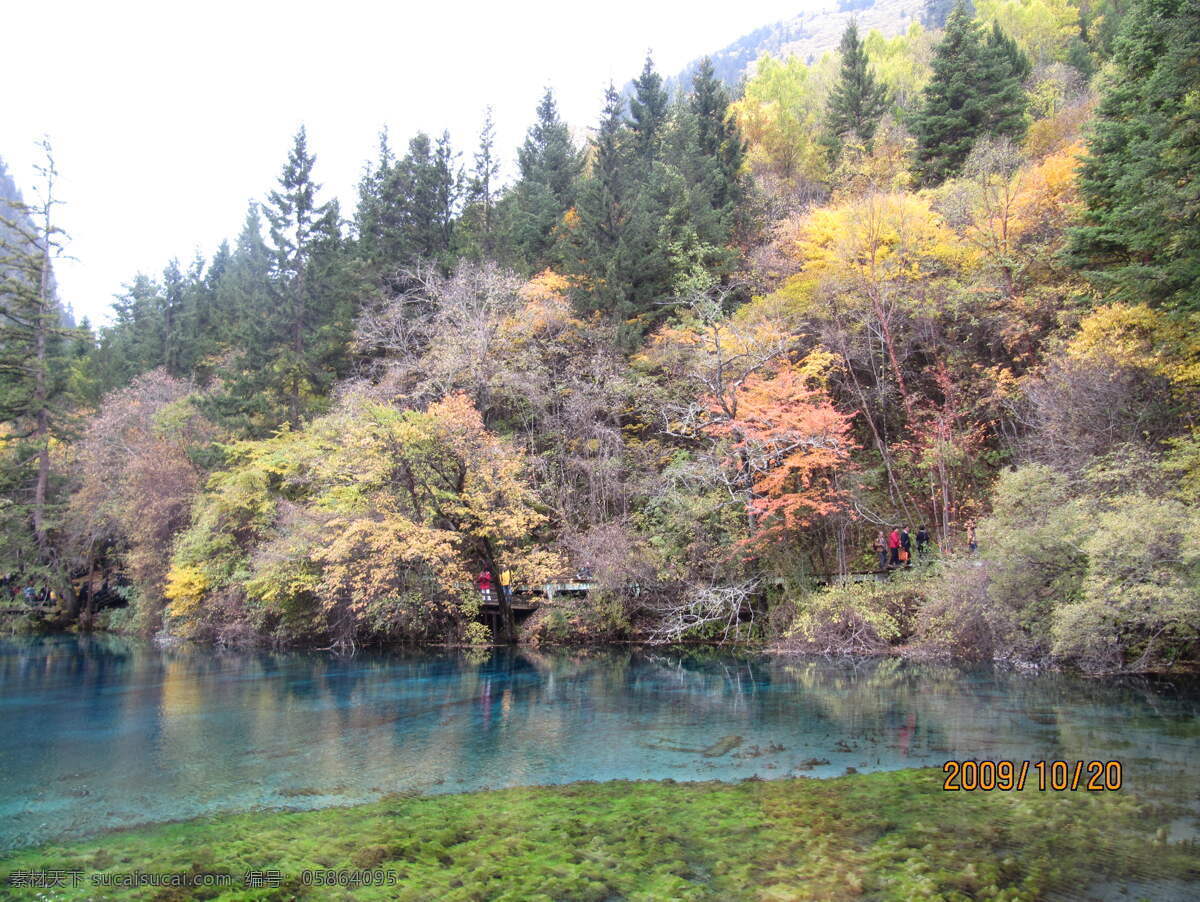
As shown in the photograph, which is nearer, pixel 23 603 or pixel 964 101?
pixel 964 101

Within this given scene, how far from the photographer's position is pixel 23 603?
34938 mm

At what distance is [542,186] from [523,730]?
96.1 ft

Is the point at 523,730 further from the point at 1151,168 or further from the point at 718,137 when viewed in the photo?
the point at 718,137

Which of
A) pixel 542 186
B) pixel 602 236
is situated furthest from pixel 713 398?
pixel 542 186

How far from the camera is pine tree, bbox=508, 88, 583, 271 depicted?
111 ft

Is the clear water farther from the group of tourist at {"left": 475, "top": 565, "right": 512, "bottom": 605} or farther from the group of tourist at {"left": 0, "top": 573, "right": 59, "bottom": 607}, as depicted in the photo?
the group of tourist at {"left": 0, "top": 573, "right": 59, "bottom": 607}

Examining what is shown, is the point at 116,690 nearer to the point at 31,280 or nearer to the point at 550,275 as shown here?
the point at 550,275

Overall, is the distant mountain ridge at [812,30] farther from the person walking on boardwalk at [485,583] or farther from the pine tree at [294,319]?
the person walking on boardwalk at [485,583]

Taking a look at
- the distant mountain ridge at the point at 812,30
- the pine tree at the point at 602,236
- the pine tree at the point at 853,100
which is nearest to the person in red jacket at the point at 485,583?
the pine tree at the point at 602,236

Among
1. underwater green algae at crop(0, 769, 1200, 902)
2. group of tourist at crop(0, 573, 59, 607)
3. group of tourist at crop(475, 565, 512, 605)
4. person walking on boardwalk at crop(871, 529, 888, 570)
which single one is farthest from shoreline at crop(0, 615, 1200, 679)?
underwater green algae at crop(0, 769, 1200, 902)

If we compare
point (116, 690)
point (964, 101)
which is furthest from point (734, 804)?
point (964, 101)

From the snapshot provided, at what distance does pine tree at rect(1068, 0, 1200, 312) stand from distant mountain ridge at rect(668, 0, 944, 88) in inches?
3581

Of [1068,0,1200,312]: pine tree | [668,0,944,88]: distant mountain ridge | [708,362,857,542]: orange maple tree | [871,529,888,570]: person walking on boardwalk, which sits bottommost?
[871,529,888,570]: person walking on boardwalk

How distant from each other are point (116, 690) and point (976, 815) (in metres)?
17.9
